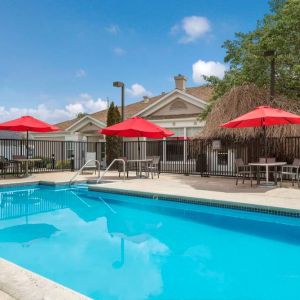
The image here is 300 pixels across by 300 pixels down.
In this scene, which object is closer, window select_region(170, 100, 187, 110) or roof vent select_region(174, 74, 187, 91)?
window select_region(170, 100, 187, 110)

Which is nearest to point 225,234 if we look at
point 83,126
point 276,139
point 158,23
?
point 276,139

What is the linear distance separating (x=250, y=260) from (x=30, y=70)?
71.5 ft

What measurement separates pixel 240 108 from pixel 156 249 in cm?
1019

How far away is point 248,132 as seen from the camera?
13391mm

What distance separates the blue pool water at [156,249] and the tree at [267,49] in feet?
31.2

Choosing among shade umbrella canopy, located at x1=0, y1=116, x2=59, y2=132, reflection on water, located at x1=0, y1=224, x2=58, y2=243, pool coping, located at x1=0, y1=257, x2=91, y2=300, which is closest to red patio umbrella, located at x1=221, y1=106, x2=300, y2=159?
reflection on water, located at x1=0, y1=224, x2=58, y2=243

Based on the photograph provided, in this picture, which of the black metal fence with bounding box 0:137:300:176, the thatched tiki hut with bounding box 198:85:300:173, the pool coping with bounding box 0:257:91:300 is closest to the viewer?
the pool coping with bounding box 0:257:91:300

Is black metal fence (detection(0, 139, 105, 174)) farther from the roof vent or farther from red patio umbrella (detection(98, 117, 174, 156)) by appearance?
the roof vent

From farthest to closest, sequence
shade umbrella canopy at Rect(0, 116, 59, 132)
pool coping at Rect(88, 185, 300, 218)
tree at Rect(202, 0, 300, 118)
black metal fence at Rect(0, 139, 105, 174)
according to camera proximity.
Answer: black metal fence at Rect(0, 139, 105, 174), tree at Rect(202, 0, 300, 118), shade umbrella canopy at Rect(0, 116, 59, 132), pool coping at Rect(88, 185, 300, 218)

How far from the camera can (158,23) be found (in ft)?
62.2

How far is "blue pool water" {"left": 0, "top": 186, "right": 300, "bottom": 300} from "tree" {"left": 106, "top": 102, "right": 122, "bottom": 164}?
34.5 ft

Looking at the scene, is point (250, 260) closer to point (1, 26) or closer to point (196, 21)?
point (196, 21)

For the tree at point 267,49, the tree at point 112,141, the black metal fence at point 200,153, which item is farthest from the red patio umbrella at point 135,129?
the tree at point 112,141

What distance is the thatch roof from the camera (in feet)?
44.0
